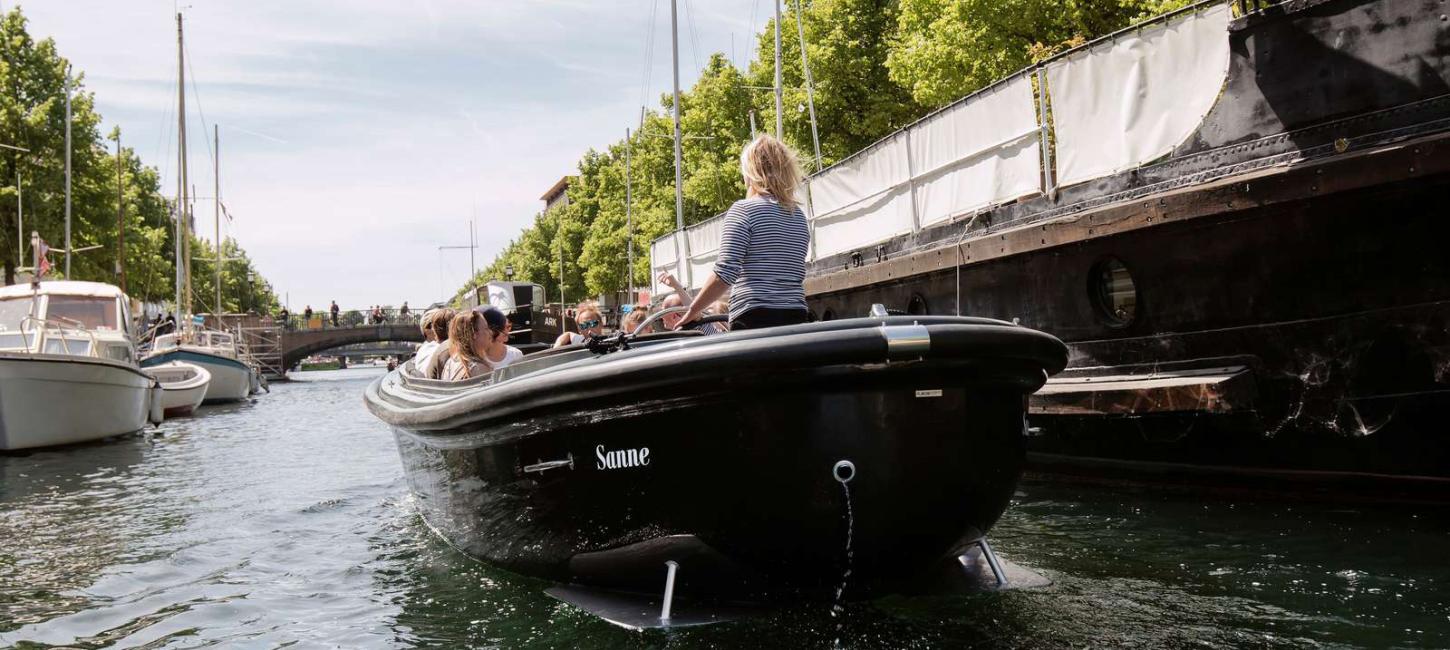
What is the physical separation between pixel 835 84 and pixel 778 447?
2711 centimetres

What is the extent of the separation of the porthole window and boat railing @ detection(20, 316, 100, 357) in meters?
14.9

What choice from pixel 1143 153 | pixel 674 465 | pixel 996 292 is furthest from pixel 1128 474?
pixel 674 465

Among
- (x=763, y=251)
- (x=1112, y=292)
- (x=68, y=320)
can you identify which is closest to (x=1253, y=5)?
(x=1112, y=292)

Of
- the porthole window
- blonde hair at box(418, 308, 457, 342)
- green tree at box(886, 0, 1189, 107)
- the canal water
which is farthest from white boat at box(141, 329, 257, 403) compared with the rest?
the porthole window

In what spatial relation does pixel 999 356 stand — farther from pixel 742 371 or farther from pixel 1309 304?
pixel 1309 304

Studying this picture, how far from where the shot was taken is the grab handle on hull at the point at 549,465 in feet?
14.7

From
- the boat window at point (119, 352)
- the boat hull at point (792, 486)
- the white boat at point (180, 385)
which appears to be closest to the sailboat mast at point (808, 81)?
the boat window at point (119, 352)

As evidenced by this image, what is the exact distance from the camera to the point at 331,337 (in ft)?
231

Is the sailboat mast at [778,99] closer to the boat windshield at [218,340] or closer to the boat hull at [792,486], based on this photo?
the boat windshield at [218,340]

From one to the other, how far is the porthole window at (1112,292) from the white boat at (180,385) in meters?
23.9

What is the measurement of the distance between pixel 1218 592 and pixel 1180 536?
1.39m

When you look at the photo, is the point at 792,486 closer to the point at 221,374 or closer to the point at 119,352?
the point at 119,352

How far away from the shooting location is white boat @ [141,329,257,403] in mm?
30047

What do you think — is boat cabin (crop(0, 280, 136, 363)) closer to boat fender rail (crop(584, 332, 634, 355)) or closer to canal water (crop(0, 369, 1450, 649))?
canal water (crop(0, 369, 1450, 649))
